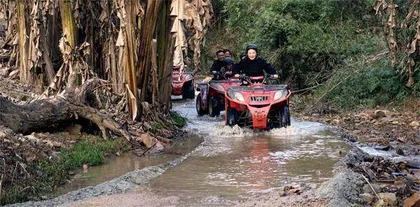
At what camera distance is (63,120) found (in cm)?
1066

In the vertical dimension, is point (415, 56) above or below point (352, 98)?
above

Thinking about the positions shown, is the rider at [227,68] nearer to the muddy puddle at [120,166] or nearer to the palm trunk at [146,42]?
the palm trunk at [146,42]

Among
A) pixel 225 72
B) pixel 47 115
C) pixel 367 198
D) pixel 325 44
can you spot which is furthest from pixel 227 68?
pixel 367 198

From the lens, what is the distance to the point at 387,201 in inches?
251

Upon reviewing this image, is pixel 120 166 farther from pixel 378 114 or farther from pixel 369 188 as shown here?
pixel 378 114

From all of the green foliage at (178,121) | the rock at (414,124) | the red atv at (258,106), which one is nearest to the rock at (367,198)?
the red atv at (258,106)

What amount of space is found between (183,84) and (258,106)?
9.62m

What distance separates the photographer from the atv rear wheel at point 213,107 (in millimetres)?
16172

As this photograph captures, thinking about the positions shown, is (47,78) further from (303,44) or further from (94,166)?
(303,44)

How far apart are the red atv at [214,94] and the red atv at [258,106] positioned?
1702 millimetres

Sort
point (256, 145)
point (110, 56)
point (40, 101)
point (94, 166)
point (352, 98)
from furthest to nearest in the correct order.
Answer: point (352, 98)
point (110, 56)
point (256, 145)
point (40, 101)
point (94, 166)

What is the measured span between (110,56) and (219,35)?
25.9 m

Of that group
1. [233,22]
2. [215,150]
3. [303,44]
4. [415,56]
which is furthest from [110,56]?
[233,22]

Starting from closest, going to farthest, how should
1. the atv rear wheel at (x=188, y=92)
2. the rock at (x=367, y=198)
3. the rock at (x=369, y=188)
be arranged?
1. the rock at (x=367, y=198)
2. the rock at (x=369, y=188)
3. the atv rear wheel at (x=188, y=92)
